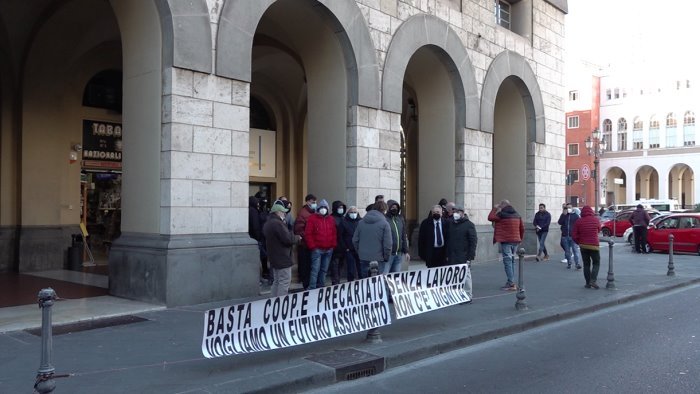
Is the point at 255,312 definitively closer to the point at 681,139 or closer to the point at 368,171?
the point at 368,171

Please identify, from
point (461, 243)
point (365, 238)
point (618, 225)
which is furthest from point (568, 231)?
point (618, 225)

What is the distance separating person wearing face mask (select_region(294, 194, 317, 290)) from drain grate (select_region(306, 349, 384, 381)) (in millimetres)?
4407

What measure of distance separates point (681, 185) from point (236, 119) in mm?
72236

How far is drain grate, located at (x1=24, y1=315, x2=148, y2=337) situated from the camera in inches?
320

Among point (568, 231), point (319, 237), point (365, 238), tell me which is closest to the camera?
point (365, 238)

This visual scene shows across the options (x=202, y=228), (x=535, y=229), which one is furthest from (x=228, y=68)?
(x=535, y=229)

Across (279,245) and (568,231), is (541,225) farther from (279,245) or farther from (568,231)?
(279,245)

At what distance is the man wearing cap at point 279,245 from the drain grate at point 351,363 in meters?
2.23

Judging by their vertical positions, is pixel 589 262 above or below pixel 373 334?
above

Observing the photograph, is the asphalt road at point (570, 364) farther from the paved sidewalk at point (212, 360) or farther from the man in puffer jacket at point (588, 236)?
the man in puffer jacket at point (588, 236)

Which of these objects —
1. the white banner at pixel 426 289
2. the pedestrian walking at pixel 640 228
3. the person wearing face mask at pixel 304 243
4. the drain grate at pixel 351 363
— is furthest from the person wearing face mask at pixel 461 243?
the pedestrian walking at pixel 640 228

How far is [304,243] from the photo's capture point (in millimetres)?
11438

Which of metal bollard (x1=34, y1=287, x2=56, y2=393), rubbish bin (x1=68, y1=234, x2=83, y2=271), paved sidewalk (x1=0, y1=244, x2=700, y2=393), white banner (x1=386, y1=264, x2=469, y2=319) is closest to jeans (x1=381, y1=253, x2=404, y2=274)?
paved sidewalk (x1=0, y1=244, x2=700, y2=393)

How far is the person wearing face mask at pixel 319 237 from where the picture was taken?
11227 mm
